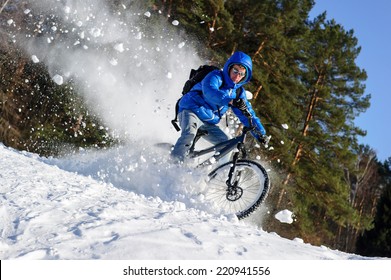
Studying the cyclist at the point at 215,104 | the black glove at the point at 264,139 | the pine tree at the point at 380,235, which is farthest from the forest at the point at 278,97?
the black glove at the point at 264,139

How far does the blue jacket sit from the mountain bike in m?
0.48

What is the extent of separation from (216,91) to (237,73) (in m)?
0.49

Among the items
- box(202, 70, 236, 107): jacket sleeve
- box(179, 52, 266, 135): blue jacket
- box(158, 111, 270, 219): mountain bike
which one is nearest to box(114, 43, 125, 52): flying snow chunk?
box(179, 52, 266, 135): blue jacket

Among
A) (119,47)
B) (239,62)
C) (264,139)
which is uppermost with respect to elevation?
(119,47)

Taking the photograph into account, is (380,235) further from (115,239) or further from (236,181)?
(115,239)

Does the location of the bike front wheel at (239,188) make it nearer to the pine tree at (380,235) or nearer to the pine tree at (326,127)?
the pine tree at (326,127)

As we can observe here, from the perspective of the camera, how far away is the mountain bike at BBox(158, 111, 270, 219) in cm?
545

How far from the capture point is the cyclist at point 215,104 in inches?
229

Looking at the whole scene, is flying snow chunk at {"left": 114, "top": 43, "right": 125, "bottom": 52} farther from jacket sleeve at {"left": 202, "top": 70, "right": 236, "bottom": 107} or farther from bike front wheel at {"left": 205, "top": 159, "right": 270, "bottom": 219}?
bike front wheel at {"left": 205, "top": 159, "right": 270, "bottom": 219}

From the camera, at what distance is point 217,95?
5773mm

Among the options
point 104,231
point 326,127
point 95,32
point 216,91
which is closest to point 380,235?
point 326,127

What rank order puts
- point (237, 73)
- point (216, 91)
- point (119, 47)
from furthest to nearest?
point (119, 47), point (237, 73), point (216, 91)

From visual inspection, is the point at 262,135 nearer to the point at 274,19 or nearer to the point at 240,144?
the point at 240,144

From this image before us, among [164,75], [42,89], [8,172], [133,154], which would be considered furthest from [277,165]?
[8,172]
